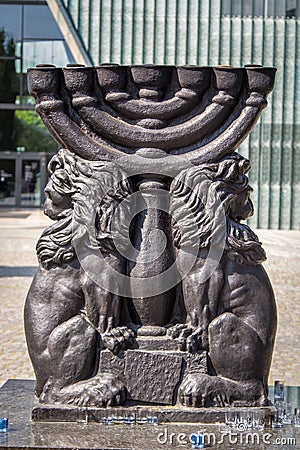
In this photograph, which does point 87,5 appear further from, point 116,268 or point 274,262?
point 116,268

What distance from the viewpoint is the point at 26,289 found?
13.4 meters

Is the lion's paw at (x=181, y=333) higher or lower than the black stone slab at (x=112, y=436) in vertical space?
higher

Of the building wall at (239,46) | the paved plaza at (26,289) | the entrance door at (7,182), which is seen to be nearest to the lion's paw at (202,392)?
the paved plaza at (26,289)

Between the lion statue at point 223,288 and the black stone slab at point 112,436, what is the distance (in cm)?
21

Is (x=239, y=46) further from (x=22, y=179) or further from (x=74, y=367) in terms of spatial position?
(x=74, y=367)

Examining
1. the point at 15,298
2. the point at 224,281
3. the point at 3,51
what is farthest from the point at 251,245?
the point at 3,51

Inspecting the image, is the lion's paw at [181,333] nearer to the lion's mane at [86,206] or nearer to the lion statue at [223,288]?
the lion statue at [223,288]

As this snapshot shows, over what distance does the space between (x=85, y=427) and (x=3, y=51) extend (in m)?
35.3

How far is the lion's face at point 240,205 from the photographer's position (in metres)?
4.75

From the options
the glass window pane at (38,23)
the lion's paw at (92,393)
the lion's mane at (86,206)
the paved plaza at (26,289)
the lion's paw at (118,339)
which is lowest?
the paved plaza at (26,289)

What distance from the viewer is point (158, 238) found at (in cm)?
474

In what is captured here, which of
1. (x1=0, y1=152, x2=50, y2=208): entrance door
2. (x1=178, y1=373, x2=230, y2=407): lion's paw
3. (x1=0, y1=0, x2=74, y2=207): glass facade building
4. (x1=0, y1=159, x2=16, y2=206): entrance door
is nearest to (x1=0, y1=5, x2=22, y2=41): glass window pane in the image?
(x1=0, y1=0, x2=74, y2=207): glass facade building

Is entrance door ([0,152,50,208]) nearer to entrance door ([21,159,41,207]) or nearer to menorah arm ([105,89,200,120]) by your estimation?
entrance door ([21,159,41,207])

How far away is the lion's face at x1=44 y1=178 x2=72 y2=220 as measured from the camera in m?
4.77
